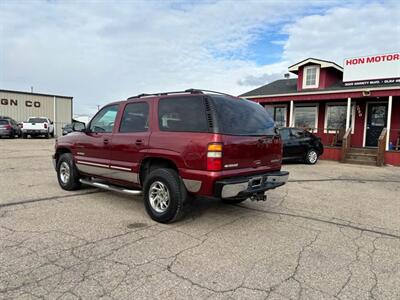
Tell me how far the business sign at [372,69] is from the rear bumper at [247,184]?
41.1ft

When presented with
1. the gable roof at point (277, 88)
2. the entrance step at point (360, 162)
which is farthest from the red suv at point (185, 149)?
the gable roof at point (277, 88)

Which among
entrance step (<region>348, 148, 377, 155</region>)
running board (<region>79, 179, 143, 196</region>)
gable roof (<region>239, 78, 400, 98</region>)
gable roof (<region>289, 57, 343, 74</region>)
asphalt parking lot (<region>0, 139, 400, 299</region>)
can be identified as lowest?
asphalt parking lot (<region>0, 139, 400, 299</region>)

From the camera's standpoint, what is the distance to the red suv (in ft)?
14.2

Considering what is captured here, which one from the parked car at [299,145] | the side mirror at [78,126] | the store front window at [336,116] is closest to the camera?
the side mirror at [78,126]

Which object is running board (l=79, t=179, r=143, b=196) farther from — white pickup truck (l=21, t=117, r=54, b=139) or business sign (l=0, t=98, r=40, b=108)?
business sign (l=0, t=98, r=40, b=108)

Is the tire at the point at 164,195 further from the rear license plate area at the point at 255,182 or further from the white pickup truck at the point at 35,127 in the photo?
the white pickup truck at the point at 35,127

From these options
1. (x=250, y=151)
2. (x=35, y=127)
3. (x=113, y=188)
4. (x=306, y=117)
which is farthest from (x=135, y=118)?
(x=35, y=127)

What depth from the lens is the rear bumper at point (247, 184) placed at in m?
4.21

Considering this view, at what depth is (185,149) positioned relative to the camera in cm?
448

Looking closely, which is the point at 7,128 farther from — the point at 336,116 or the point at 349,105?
the point at 349,105

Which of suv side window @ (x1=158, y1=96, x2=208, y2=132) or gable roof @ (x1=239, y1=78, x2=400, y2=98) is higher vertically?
gable roof @ (x1=239, y1=78, x2=400, y2=98)

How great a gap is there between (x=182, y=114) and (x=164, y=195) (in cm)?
122

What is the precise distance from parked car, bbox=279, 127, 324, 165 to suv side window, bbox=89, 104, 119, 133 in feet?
26.0

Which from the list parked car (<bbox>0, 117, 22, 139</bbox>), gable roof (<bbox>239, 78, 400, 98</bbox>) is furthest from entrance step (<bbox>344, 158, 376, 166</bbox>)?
parked car (<bbox>0, 117, 22, 139</bbox>)
